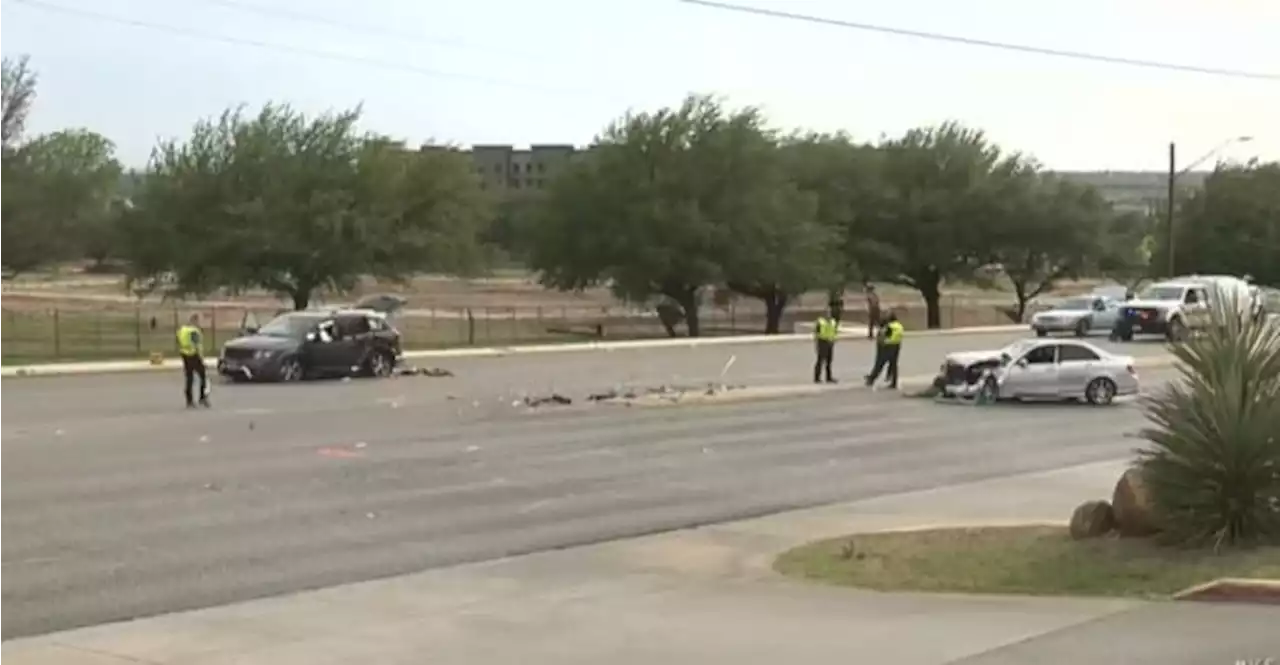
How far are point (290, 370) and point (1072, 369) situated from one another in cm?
1566

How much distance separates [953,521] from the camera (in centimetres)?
1719

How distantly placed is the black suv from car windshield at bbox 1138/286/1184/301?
27.8m

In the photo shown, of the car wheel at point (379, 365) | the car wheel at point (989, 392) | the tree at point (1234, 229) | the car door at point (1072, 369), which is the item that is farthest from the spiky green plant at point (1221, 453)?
the tree at point (1234, 229)

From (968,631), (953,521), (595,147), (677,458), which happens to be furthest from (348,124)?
(968,631)

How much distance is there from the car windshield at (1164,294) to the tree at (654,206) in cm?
1793

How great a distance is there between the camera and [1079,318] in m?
58.5

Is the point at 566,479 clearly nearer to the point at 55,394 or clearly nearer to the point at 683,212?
the point at 55,394

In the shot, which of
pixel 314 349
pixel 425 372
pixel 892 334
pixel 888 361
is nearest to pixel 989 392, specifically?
pixel 892 334

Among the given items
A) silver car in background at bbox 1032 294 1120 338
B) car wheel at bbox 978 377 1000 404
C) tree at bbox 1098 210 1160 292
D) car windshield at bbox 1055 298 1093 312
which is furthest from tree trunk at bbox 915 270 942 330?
car wheel at bbox 978 377 1000 404

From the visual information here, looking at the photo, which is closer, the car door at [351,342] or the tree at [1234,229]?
the car door at [351,342]

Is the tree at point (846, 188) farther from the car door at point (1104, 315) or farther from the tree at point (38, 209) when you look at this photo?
the tree at point (38, 209)

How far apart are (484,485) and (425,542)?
4092 mm

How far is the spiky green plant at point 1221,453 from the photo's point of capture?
13.7 meters

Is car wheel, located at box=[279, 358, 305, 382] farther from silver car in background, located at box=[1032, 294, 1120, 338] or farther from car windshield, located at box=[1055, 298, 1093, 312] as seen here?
car windshield, located at box=[1055, 298, 1093, 312]
